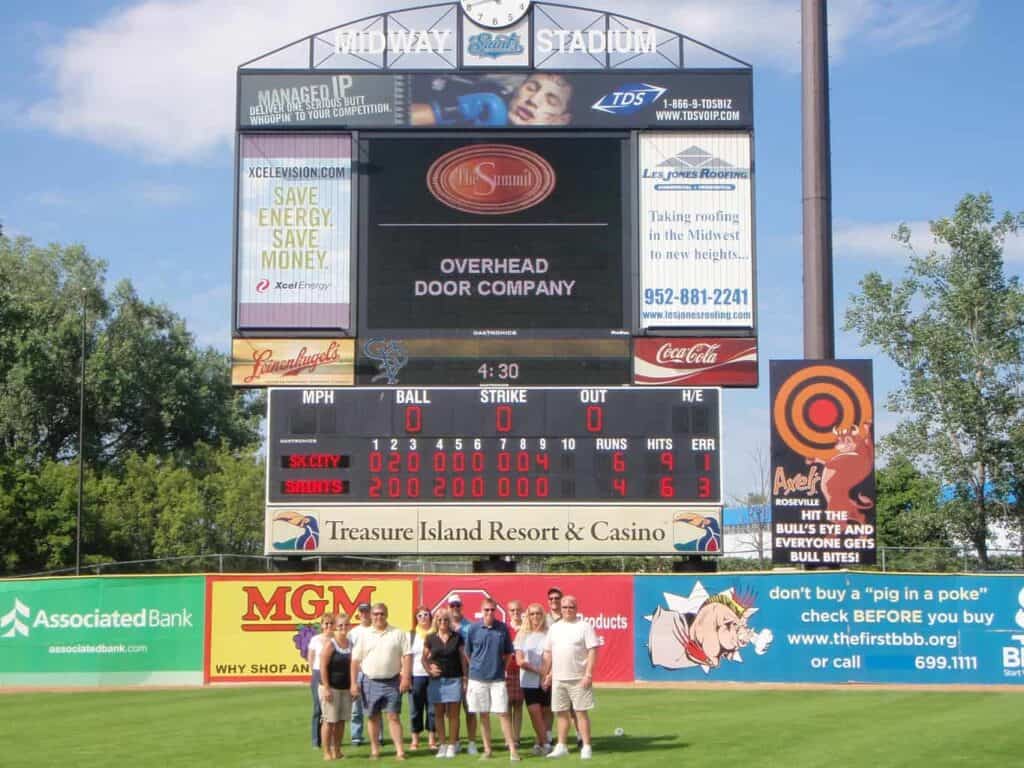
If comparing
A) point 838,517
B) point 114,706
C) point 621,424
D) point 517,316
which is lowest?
point 114,706

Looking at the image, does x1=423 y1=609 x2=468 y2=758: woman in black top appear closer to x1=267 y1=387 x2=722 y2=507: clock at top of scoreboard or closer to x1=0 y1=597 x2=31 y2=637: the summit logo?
x1=267 y1=387 x2=722 y2=507: clock at top of scoreboard

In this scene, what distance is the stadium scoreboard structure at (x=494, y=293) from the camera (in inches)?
919

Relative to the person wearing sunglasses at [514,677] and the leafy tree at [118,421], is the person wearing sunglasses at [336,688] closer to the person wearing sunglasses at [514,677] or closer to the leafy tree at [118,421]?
the person wearing sunglasses at [514,677]

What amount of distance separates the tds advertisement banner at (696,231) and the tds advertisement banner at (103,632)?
9955 mm

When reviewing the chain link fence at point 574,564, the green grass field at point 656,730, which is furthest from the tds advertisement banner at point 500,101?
the chain link fence at point 574,564

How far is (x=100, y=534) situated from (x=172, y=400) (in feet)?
43.9

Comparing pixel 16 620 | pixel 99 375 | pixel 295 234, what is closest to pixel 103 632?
pixel 16 620

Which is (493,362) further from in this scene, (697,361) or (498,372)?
(697,361)

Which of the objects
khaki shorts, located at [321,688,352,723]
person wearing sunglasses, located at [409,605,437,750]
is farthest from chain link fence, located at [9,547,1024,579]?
khaki shorts, located at [321,688,352,723]

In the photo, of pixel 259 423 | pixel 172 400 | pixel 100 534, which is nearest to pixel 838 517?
pixel 100 534

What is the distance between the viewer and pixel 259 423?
6900 cm

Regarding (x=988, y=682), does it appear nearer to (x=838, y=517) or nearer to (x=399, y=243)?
(x=838, y=517)

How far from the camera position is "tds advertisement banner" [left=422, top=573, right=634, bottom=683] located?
23.2 metres

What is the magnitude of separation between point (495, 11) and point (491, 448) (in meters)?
9.45
